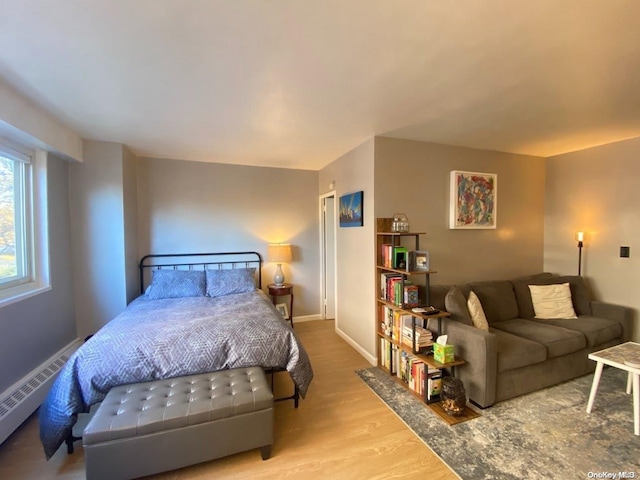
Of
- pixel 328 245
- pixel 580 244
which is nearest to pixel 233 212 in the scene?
pixel 328 245

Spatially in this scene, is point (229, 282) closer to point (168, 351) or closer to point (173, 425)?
point (168, 351)

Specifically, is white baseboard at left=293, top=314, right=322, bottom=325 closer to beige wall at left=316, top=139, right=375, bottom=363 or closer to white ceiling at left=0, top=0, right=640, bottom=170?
beige wall at left=316, top=139, right=375, bottom=363

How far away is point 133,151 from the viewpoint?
3576 mm

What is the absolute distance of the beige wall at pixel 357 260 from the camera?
311 centimetres

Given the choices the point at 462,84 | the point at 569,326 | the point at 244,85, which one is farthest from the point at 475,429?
the point at 244,85

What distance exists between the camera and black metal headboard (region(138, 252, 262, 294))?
3.85 meters

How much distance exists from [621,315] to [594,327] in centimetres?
50

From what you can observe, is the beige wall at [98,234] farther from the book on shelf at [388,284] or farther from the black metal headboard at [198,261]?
the book on shelf at [388,284]

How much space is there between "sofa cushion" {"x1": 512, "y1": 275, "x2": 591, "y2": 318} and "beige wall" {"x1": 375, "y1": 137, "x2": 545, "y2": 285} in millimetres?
339

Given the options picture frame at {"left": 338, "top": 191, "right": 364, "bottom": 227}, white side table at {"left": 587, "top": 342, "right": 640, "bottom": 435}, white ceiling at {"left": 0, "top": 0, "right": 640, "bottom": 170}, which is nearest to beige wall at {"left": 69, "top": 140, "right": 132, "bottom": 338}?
white ceiling at {"left": 0, "top": 0, "right": 640, "bottom": 170}

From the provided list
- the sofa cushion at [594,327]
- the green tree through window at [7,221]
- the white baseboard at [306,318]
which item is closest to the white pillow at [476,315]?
the sofa cushion at [594,327]

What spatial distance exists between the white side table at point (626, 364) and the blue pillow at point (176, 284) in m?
3.92

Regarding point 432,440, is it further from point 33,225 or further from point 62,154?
point 62,154

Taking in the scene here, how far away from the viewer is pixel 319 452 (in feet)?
6.16
